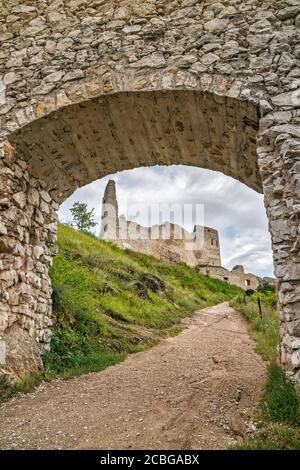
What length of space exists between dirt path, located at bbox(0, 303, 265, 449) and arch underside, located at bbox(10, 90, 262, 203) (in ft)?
9.08

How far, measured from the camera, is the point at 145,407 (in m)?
3.58

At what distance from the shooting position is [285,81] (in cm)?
422

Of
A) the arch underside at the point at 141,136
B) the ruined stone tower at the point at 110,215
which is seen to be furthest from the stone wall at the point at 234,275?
the arch underside at the point at 141,136

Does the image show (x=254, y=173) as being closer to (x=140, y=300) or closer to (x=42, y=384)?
(x=42, y=384)

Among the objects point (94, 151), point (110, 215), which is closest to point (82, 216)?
point (110, 215)

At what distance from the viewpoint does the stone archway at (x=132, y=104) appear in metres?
4.20

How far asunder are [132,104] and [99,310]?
199 inches

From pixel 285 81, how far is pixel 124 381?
421cm

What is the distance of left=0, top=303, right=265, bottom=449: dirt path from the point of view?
2.86m

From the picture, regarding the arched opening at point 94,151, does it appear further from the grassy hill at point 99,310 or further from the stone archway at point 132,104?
the grassy hill at point 99,310

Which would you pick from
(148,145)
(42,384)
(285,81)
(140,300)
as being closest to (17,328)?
(42,384)

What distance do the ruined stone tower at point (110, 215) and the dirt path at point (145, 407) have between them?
15657 mm
